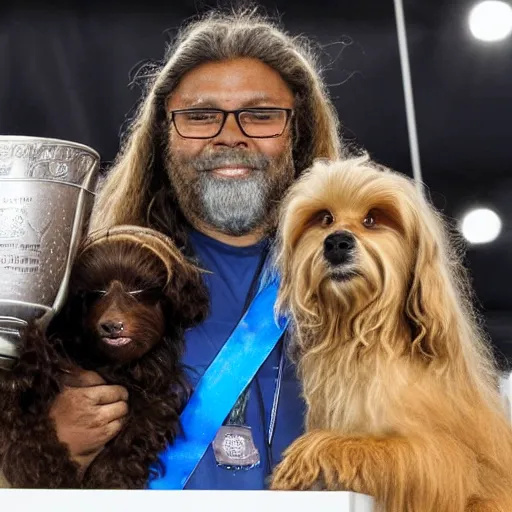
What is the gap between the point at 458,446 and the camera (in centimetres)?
164

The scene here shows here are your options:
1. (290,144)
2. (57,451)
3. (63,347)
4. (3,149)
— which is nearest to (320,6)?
(290,144)

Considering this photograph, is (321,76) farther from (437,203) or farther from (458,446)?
(458,446)

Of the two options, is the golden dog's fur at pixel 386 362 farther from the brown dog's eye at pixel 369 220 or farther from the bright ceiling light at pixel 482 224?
the bright ceiling light at pixel 482 224

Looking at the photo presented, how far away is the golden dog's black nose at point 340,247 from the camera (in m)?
1.69

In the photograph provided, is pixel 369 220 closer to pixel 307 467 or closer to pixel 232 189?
pixel 232 189

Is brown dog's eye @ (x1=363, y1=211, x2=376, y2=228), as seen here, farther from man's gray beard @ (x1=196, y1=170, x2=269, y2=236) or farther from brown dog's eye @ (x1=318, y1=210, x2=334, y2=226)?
man's gray beard @ (x1=196, y1=170, x2=269, y2=236)

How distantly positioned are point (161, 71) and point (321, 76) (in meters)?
0.31

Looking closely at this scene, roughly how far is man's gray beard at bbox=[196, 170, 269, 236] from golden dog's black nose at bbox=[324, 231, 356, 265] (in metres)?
0.27

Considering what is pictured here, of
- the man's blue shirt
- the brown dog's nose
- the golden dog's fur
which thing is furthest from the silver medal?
the brown dog's nose

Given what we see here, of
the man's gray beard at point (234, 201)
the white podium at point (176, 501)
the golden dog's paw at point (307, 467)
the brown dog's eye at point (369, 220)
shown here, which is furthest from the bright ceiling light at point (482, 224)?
the white podium at point (176, 501)

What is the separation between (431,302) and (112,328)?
1.80 ft

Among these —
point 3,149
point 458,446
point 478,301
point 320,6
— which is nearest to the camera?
point 458,446

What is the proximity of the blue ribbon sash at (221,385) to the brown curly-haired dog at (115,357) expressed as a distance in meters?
0.03

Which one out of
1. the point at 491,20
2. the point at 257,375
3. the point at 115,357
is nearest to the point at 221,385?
the point at 257,375
